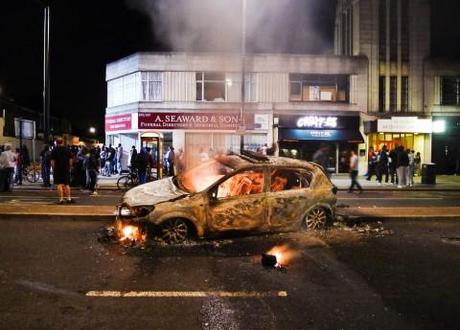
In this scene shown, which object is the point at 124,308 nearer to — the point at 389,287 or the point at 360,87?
the point at 389,287

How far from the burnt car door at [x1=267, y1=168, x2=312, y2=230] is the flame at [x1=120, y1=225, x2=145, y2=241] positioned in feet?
7.41

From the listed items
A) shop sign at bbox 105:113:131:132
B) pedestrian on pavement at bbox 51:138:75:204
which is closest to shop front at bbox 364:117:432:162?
shop sign at bbox 105:113:131:132

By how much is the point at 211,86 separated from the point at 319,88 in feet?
20.7

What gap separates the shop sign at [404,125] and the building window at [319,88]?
2.57m

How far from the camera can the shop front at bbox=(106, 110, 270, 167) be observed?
89.7ft

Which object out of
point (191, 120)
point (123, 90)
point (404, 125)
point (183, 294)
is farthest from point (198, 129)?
point (183, 294)

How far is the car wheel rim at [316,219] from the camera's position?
29.7ft

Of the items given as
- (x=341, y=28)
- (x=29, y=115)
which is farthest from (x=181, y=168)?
(x=29, y=115)

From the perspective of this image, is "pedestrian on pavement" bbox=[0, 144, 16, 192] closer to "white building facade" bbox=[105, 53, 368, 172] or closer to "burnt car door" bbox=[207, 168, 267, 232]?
"burnt car door" bbox=[207, 168, 267, 232]

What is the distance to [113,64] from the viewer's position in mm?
29891

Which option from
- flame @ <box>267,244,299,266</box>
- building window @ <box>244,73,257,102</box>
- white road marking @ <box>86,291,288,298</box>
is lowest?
white road marking @ <box>86,291,288,298</box>

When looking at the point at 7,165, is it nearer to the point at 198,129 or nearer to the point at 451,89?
the point at 198,129

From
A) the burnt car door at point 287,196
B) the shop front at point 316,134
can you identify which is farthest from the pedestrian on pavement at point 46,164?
the shop front at point 316,134

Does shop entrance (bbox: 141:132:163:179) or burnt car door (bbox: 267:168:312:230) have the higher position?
shop entrance (bbox: 141:132:163:179)
